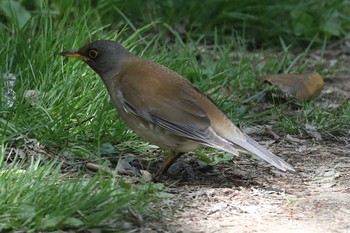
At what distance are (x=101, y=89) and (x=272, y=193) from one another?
5.69 feet

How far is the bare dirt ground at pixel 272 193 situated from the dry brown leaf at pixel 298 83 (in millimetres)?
724

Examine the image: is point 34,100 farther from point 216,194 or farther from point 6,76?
point 216,194

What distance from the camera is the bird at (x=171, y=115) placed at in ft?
18.6

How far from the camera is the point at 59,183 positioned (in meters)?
5.18

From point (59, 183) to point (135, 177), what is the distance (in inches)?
29.8

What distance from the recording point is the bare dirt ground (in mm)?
5047


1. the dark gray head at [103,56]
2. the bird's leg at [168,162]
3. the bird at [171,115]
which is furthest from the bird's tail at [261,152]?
the dark gray head at [103,56]

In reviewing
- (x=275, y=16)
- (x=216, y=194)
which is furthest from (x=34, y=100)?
(x=275, y=16)

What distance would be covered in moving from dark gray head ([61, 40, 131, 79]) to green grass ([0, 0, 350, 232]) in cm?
32

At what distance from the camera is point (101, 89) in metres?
6.77

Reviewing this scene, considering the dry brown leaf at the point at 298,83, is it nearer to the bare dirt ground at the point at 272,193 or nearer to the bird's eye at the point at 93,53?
the bare dirt ground at the point at 272,193

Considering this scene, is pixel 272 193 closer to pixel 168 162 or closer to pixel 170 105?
pixel 168 162

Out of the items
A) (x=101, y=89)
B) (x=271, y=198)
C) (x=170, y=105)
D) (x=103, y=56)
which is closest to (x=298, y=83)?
(x=101, y=89)

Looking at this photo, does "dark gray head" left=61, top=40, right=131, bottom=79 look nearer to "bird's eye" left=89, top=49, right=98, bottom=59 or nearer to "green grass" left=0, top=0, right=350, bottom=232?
"bird's eye" left=89, top=49, right=98, bottom=59
